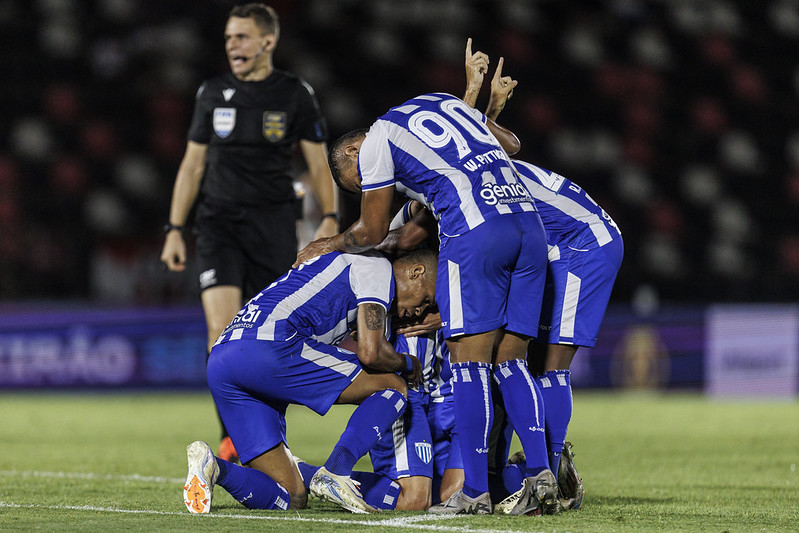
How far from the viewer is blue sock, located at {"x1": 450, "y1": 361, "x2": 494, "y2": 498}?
3814 millimetres

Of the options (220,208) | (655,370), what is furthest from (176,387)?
(220,208)

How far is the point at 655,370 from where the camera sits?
1258 cm

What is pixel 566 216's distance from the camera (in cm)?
440

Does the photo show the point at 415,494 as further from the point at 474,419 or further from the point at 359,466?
the point at 359,466

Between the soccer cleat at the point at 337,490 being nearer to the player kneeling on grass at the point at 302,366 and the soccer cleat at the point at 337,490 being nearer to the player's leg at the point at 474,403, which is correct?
the player kneeling on grass at the point at 302,366

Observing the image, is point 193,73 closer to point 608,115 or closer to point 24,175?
point 24,175

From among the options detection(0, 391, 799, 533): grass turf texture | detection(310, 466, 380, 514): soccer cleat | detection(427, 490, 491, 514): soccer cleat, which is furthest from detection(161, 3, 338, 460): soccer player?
detection(427, 490, 491, 514): soccer cleat

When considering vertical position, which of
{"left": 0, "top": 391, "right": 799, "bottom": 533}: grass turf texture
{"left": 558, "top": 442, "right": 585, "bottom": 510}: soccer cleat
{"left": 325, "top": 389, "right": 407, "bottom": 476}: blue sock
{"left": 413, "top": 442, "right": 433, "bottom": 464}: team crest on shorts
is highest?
{"left": 325, "top": 389, "right": 407, "bottom": 476}: blue sock

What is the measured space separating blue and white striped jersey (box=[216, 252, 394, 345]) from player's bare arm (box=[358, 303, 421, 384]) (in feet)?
0.14

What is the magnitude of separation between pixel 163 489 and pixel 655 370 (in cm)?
882

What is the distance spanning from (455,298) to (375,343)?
0.38 m

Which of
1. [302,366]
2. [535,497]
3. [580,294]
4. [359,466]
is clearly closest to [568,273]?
[580,294]

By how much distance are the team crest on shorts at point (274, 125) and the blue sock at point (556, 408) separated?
253cm

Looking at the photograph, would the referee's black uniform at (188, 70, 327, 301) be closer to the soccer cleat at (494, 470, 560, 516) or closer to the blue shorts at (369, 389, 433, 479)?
the blue shorts at (369, 389, 433, 479)
